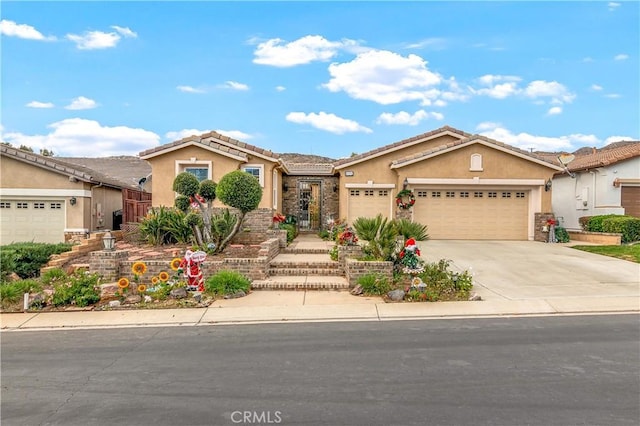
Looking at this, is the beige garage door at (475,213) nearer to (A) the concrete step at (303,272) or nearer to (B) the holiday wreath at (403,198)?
(B) the holiday wreath at (403,198)

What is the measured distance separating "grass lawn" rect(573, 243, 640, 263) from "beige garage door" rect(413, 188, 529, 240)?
273 centimetres

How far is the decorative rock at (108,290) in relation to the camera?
9612 millimetres

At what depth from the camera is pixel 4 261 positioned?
11453 mm

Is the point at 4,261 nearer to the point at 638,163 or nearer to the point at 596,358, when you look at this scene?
the point at 596,358

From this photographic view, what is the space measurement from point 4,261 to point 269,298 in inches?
293

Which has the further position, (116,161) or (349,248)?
(116,161)

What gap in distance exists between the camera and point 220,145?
16906mm

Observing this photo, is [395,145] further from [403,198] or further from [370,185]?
[403,198]

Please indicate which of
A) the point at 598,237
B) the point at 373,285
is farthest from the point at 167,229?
the point at 598,237

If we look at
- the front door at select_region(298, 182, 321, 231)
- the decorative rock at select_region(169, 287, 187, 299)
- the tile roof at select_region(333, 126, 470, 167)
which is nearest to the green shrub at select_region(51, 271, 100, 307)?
the decorative rock at select_region(169, 287, 187, 299)

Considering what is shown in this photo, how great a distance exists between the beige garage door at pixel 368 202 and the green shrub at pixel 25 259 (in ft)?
37.1

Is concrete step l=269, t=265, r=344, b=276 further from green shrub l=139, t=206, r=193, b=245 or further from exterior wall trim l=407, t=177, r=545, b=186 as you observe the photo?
exterior wall trim l=407, t=177, r=545, b=186

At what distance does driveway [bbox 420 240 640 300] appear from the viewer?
998 centimetres

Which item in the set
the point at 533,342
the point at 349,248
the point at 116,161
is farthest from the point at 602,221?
the point at 116,161
